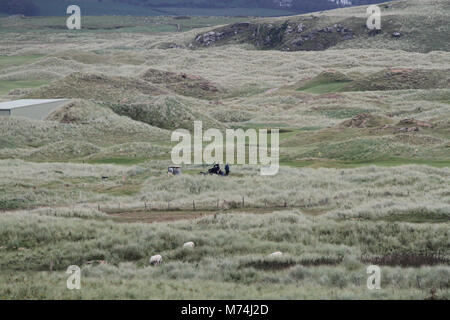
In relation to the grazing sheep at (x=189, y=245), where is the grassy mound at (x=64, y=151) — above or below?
below

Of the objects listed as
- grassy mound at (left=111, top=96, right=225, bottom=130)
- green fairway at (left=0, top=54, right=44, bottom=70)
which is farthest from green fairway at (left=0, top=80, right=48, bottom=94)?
grassy mound at (left=111, top=96, right=225, bottom=130)

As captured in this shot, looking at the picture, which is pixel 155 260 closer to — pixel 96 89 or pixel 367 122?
pixel 367 122

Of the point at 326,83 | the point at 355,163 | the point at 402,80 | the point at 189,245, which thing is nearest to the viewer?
the point at 189,245

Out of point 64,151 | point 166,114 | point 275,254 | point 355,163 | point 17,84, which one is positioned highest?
point 17,84

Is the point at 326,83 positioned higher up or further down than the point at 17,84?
higher up

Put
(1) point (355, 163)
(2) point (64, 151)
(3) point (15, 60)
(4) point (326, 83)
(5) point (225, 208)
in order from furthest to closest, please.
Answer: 1. (3) point (15, 60)
2. (4) point (326, 83)
3. (2) point (64, 151)
4. (1) point (355, 163)
5. (5) point (225, 208)

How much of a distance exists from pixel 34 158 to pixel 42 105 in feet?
74.0

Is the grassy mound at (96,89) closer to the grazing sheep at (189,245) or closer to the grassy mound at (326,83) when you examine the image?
the grassy mound at (326,83)

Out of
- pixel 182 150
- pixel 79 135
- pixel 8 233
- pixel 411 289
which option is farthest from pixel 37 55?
pixel 411 289

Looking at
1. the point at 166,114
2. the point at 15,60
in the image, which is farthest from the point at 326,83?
the point at 15,60

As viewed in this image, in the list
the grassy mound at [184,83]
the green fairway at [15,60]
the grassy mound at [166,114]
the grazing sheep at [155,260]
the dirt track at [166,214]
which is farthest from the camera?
the green fairway at [15,60]

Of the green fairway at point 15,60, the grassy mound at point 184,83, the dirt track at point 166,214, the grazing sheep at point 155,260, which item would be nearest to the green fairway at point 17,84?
the grassy mound at point 184,83

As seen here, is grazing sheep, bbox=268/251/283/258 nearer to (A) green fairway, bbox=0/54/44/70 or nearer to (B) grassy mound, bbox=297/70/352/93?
(B) grassy mound, bbox=297/70/352/93

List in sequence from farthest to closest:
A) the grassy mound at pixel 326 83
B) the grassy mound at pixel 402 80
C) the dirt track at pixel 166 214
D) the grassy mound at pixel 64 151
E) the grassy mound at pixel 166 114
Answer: the grassy mound at pixel 326 83
the grassy mound at pixel 402 80
the grassy mound at pixel 166 114
the grassy mound at pixel 64 151
the dirt track at pixel 166 214
